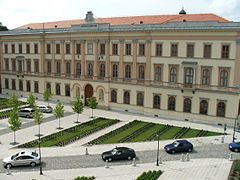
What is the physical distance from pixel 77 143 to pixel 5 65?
4437 cm

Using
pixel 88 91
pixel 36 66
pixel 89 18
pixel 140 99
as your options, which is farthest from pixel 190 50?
pixel 36 66

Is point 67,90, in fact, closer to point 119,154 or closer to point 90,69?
point 90,69

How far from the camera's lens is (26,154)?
110 feet

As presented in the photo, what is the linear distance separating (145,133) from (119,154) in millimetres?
10922

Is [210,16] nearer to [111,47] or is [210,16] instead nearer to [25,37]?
[111,47]

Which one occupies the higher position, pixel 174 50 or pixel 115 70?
pixel 174 50

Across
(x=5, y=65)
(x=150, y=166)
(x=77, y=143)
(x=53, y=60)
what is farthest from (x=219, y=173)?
(x=5, y=65)

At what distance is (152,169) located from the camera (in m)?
32.9

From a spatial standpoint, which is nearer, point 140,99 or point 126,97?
point 140,99

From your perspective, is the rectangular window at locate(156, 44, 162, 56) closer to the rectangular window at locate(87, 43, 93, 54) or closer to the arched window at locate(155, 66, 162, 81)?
the arched window at locate(155, 66, 162, 81)

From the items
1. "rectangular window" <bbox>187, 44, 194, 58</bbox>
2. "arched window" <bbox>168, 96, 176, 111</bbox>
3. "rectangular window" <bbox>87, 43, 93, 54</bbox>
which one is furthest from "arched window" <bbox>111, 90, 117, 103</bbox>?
"rectangular window" <bbox>187, 44, 194, 58</bbox>

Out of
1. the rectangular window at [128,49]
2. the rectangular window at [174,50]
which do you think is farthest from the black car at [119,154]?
the rectangular window at [128,49]

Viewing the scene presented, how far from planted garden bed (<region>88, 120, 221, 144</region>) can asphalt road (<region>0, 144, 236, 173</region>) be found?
497 cm

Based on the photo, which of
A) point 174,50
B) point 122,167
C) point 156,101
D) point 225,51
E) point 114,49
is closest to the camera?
point 122,167
